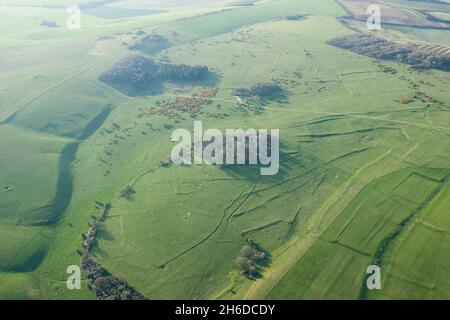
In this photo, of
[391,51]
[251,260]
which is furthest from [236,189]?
[391,51]

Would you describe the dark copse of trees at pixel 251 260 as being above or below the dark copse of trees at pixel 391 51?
below

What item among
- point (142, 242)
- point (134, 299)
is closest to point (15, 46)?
point (142, 242)

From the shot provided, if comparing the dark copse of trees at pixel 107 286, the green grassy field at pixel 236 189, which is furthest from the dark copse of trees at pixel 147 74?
the dark copse of trees at pixel 107 286

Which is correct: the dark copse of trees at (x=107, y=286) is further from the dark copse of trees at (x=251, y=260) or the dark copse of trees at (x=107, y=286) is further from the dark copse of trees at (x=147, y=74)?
the dark copse of trees at (x=147, y=74)

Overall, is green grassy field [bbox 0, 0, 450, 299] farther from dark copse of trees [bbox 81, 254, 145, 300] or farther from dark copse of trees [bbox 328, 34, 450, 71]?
dark copse of trees [bbox 328, 34, 450, 71]

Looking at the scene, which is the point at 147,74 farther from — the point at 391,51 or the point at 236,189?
the point at 391,51

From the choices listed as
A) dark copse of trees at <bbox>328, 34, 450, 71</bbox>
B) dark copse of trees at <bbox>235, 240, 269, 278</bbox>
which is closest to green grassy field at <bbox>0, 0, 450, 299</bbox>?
dark copse of trees at <bbox>235, 240, 269, 278</bbox>
